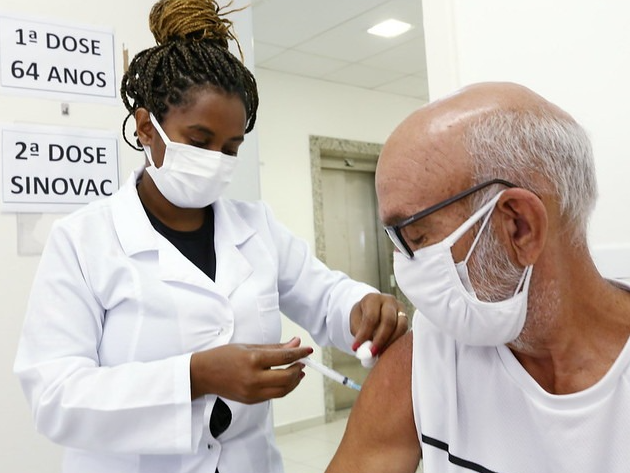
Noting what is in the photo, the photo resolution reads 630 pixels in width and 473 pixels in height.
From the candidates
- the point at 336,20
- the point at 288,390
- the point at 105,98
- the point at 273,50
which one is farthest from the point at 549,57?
the point at 273,50

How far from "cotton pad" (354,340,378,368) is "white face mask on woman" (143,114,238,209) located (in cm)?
47

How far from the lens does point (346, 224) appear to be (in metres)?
5.46

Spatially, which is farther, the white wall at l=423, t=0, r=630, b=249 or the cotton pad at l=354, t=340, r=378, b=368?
the white wall at l=423, t=0, r=630, b=249

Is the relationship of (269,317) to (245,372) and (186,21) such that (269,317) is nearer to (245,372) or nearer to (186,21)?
(245,372)

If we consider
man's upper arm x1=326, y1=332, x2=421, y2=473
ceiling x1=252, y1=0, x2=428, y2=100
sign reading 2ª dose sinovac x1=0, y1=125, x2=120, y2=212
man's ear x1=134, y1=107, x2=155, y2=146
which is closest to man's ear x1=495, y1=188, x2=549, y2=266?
man's upper arm x1=326, y1=332, x2=421, y2=473

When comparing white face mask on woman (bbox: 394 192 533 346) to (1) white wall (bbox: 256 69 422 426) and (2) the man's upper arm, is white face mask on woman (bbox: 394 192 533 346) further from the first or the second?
(1) white wall (bbox: 256 69 422 426)

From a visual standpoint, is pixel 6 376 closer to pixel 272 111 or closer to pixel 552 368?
pixel 552 368

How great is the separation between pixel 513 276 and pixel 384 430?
1.29 feet

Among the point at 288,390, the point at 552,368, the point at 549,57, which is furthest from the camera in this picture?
the point at 549,57

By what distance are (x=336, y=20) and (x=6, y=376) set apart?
3208 mm

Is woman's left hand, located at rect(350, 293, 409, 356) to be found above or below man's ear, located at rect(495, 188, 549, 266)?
below

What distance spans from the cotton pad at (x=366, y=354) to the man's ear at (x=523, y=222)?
0.37 metres

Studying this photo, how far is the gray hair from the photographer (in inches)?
34.2

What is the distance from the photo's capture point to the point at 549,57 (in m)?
1.36
